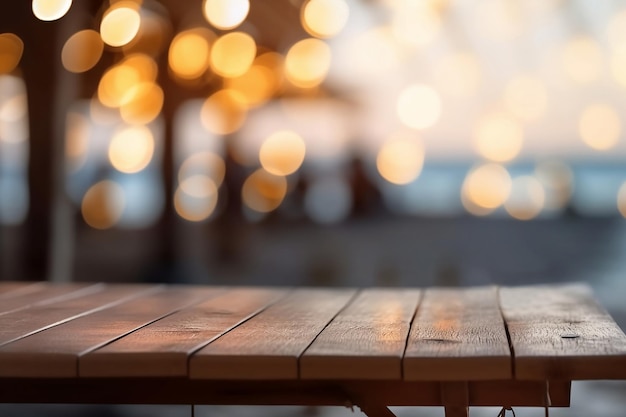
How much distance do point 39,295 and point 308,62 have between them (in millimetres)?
3692

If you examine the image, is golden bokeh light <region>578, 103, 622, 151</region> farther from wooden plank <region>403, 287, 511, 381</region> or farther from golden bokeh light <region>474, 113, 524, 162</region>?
wooden plank <region>403, 287, 511, 381</region>

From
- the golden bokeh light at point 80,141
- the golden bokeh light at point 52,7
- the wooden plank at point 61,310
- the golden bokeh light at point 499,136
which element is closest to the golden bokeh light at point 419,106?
the golden bokeh light at point 499,136

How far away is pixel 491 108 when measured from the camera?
5.83 meters

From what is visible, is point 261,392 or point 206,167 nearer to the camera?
point 261,392

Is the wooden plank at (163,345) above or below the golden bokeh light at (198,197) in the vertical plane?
below

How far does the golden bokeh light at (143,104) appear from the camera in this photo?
19.2 ft

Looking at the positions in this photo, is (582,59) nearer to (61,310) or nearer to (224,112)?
(224,112)

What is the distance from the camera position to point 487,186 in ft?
22.7

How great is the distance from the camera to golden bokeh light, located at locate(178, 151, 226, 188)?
6806 mm

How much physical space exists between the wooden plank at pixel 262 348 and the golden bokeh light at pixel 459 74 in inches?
161

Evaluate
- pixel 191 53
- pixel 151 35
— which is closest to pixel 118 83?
pixel 151 35

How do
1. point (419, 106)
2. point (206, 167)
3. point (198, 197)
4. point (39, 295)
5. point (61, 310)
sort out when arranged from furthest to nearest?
point (198, 197) < point (206, 167) < point (419, 106) < point (39, 295) < point (61, 310)

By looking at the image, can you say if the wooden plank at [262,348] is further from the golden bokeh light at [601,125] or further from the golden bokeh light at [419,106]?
the golden bokeh light at [601,125]

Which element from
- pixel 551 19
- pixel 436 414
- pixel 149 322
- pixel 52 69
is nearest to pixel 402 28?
pixel 551 19
